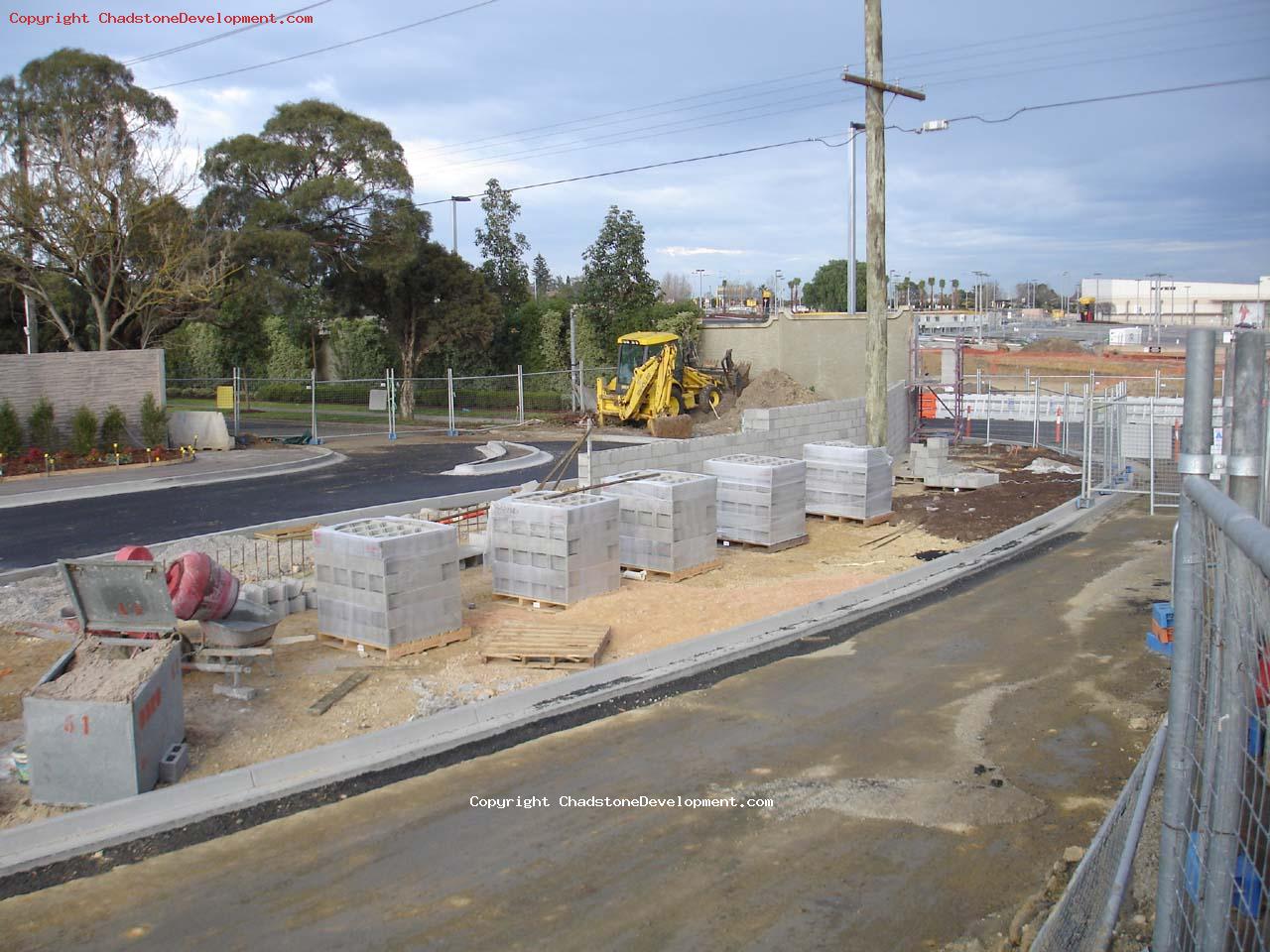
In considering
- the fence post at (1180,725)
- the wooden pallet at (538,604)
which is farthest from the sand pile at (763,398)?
the fence post at (1180,725)

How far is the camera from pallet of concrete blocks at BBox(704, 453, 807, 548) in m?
15.6

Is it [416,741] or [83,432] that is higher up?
[83,432]

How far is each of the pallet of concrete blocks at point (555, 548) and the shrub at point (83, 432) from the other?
16.8 meters

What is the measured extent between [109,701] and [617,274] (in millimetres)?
38072

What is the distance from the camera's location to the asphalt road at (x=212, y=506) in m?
16.9

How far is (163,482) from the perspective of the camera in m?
23.4

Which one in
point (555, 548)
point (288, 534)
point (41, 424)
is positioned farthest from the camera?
point (41, 424)

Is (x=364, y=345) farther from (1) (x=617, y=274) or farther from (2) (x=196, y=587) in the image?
(2) (x=196, y=587)

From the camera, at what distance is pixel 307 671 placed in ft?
33.3

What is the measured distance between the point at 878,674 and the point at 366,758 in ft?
15.7

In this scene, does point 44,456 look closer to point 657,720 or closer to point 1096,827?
point 657,720

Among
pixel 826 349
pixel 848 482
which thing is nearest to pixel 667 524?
pixel 848 482

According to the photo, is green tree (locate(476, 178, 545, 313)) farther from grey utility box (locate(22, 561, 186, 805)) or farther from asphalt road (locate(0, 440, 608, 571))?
grey utility box (locate(22, 561, 186, 805))

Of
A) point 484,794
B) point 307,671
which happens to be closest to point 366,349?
point 307,671
